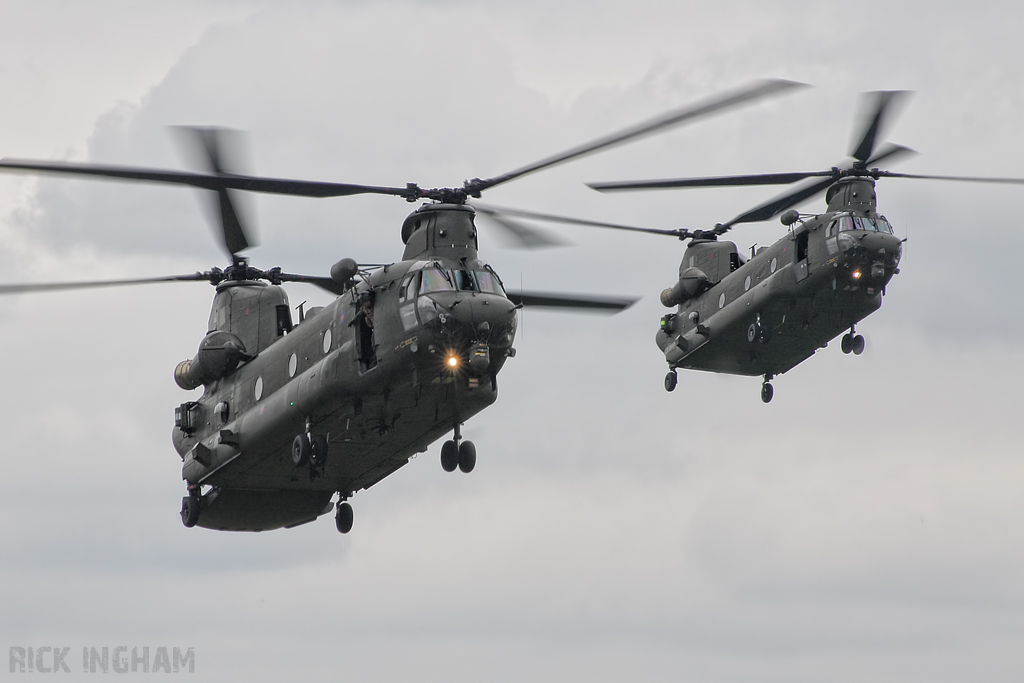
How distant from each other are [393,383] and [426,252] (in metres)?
3.57

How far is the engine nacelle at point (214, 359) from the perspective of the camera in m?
49.9

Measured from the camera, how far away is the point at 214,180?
4178 centimetres

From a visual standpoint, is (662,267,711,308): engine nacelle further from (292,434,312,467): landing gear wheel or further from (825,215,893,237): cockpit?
(292,434,312,467): landing gear wheel

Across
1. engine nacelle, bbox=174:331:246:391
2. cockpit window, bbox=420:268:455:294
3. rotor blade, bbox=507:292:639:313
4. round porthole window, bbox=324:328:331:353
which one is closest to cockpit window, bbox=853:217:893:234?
rotor blade, bbox=507:292:639:313

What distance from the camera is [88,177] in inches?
1592

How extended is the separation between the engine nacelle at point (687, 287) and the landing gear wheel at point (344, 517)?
58.5ft

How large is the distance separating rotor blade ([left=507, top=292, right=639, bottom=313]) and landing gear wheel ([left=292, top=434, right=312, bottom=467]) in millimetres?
8729

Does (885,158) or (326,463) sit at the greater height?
(885,158)

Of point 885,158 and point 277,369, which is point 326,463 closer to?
point 277,369

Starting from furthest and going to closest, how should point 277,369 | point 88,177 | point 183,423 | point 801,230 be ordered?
point 801,230 → point 183,423 → point 277,369 → point 88,177

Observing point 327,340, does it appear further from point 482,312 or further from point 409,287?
point 482,312

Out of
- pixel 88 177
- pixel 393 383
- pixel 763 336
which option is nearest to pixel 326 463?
pixel 393 383

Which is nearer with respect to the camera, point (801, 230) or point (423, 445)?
point (423, 445)

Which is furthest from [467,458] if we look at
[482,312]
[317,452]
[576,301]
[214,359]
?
[214,359]
